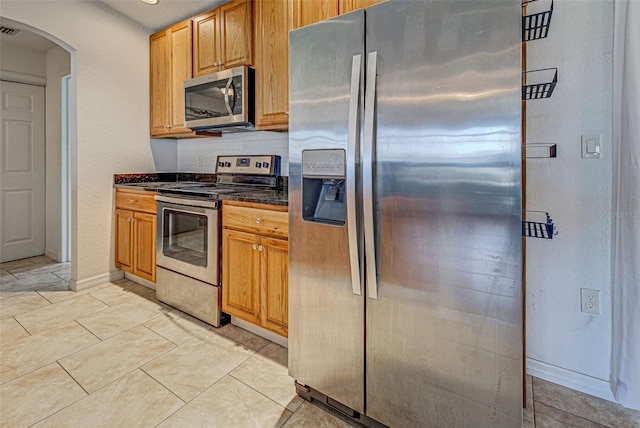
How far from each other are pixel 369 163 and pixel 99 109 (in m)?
2.86

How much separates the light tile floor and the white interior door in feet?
5.67

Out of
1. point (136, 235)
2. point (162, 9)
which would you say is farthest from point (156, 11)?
point (136, 235)

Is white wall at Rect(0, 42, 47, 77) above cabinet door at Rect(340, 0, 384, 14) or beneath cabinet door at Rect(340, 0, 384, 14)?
above

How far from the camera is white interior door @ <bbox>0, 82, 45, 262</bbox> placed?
3611 mm

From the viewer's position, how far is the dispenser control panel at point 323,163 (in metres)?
1.33

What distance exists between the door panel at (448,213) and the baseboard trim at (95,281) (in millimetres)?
2810

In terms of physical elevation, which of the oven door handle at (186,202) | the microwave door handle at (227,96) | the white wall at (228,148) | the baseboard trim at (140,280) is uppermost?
the microwave door handle at (227,96)

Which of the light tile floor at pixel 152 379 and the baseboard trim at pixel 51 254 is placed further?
the baseboard trim at pixel 51 254

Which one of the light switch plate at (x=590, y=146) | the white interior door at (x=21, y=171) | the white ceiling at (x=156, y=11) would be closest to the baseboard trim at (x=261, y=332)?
the light switch plate at (x=590, y=146)

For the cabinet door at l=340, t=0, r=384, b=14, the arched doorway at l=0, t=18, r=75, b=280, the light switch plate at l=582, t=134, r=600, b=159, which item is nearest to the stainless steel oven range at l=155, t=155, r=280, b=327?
the cabinet door at l=340, t=0, r=384, b=14

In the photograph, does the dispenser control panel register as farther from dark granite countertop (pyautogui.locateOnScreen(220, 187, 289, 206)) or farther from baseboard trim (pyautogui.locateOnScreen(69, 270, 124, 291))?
baseboard trim (pyautogui.locateOnScreen(69, 270, 124, 291))

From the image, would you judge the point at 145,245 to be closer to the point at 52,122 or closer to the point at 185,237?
the point at 185,237

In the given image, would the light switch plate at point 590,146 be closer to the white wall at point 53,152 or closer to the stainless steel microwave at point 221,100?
the stainless steel microwave at point 221,100

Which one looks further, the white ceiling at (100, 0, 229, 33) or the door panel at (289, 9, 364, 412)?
the white ceiling at (100, 0, 229, 33)
